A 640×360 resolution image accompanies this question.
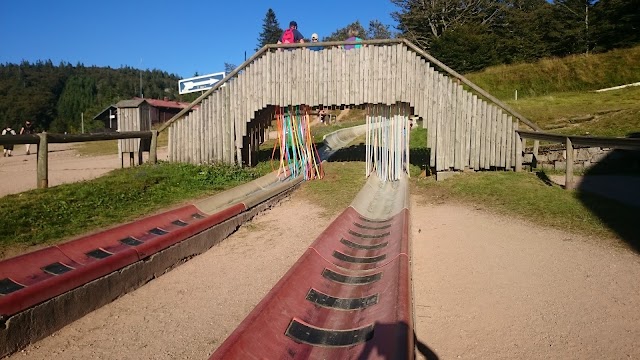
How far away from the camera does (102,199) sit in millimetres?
8852

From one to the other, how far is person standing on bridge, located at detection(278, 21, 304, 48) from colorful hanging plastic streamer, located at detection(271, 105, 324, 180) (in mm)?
2075

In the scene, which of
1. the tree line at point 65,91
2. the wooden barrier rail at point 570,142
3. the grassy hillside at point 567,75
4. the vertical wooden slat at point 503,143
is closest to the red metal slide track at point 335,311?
the wooden barrier rail at point 570,142

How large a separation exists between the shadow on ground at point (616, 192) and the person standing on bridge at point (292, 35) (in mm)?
8621

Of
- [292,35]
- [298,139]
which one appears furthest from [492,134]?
[292,35]

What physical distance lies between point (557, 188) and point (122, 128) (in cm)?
1190

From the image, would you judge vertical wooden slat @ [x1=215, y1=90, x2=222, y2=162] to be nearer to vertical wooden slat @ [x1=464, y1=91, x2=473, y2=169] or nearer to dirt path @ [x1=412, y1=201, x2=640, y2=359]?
vertical wooden slat @ [x1=464, y1=91, x2=473, y2=169]

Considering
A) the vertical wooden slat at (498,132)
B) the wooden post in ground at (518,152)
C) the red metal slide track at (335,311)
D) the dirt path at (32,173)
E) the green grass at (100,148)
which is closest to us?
the red metal slide track at (335,311)

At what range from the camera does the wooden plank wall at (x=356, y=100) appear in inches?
478

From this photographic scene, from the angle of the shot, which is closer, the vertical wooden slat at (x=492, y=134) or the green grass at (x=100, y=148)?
the vertical wooden slat at (x=492, y=134)

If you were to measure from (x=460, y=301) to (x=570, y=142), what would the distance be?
22.0ft

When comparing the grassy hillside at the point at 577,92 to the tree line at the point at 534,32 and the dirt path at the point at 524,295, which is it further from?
the dirt path at the point at 524,295

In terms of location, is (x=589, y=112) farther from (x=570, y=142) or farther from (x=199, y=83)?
(x=199, y=83)

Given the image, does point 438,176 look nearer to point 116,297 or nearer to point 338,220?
point 338,220

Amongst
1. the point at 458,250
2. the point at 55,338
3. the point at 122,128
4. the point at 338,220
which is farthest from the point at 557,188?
the point at 122,128
